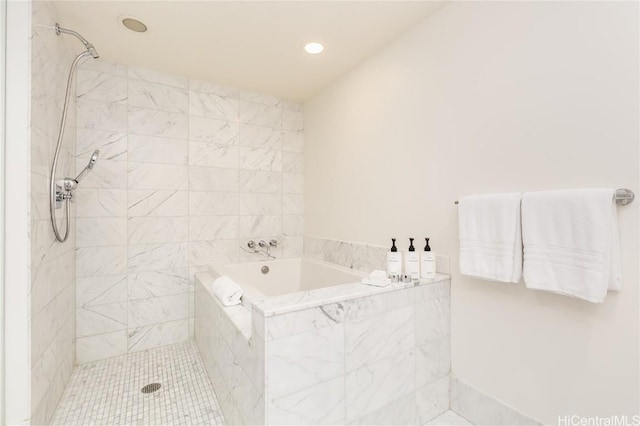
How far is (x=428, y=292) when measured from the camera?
5.44 ft

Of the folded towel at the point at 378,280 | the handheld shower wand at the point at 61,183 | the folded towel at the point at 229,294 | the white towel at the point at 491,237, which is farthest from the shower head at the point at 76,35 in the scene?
the white towel at the point at 491,237

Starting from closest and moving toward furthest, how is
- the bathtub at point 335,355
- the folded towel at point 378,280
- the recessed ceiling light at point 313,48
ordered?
the bathtub at point 335,355 → the folded towel at point 378,280 → the recessed ceiling light at point 313,48

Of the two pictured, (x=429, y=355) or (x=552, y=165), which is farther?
(x=429, y=355)

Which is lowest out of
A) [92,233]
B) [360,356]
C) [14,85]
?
[360,356]

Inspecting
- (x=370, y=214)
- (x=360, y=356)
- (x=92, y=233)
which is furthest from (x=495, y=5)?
(x=92, y=233)

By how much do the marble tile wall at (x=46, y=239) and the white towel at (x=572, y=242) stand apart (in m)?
2.24

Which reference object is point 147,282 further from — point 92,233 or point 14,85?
point 14,85

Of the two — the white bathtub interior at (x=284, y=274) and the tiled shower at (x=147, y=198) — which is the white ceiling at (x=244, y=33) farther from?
the white bathtub interior at (x=284, y=274)

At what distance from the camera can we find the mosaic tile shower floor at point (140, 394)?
1666 millimetres

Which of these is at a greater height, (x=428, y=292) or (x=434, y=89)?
(x=434, y=89)

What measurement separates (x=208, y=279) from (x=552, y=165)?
92.7 inches

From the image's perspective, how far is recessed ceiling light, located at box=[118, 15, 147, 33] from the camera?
6.01 feet

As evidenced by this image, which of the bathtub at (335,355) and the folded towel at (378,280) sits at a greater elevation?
the folded towel at (378,280)

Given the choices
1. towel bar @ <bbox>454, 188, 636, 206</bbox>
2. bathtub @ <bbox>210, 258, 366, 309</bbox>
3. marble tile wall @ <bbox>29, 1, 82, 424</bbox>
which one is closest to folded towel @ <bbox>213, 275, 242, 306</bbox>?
bathtub @ <bbox>210, 258, 366, 309</bbox>
